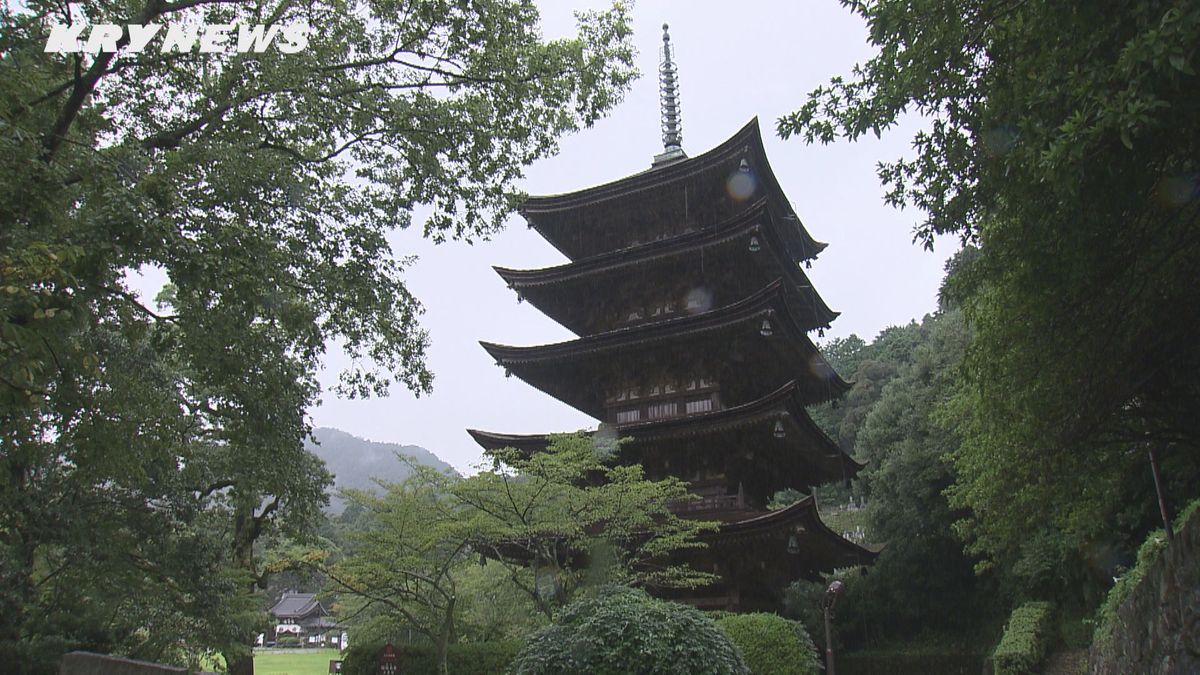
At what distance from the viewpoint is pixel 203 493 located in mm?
15133

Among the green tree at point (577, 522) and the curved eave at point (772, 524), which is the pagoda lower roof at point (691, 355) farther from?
the curved eave at point (772, 524)

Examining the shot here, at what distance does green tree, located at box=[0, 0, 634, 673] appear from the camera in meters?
5.57

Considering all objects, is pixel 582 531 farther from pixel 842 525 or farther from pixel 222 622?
pixel 842 525

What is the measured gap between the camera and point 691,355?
669 inches

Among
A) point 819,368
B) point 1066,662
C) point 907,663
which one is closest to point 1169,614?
point 819,368

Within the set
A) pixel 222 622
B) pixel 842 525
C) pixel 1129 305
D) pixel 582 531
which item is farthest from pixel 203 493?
pixel 842 525

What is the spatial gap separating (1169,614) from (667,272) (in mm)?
13106

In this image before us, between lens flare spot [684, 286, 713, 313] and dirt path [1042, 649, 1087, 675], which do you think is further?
lens flare spot [684, 286, 713, 313]

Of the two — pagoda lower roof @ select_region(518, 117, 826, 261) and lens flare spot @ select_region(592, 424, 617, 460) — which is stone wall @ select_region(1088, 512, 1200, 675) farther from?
pagoda lower roof @ select_region(518, 117, 826, 261)

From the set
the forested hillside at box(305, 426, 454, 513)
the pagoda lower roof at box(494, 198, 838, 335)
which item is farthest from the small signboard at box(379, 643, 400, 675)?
the forested hillside at box(305, 426, 454, 513)

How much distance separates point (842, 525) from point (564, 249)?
18.8 metres

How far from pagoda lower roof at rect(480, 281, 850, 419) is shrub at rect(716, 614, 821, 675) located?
5434 millimetres

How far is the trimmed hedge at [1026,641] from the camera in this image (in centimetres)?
1633

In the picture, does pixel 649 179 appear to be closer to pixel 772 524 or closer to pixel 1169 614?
pixel 772 524
